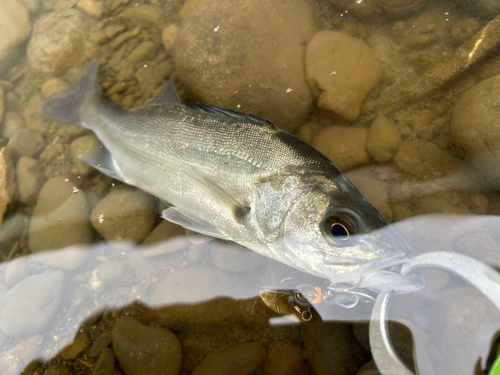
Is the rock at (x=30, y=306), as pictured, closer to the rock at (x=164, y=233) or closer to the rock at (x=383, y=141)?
the rock at (x=164, y=233)

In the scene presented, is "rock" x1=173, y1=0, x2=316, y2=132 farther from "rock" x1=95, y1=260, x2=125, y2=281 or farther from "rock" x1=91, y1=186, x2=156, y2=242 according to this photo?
"rock" x1=95, y1=260, x2=125, y2=281

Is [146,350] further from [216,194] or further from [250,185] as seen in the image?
[250,185]

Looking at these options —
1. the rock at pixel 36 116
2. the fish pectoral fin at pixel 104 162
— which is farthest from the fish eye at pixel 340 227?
the rock at pixel 36 116

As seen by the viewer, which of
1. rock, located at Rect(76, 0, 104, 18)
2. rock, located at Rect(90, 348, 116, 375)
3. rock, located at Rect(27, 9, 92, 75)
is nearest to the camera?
rock, located at Rect(90, 348, 116, 375)

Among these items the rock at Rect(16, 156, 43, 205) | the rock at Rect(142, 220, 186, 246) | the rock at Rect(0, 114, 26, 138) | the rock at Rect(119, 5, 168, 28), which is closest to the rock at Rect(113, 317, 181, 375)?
the rock at Rect(142, 220, 186, 246)

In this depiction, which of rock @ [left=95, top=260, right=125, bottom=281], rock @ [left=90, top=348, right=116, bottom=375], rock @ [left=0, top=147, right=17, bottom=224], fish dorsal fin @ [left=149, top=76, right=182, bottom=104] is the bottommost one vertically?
rock @ [left=90, top=348, right=116, bottom=375]

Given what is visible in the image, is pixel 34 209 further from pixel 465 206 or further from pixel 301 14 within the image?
pixel 465 206
